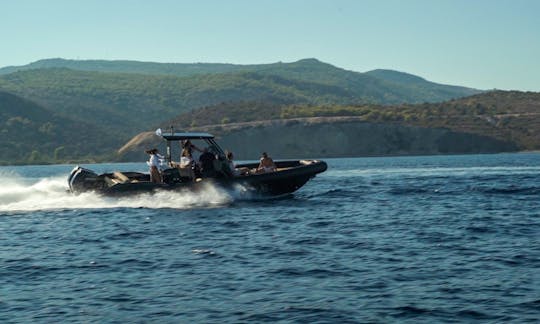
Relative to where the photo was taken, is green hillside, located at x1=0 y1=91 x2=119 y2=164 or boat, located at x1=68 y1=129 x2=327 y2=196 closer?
boat, located at x1=68 y1=129 x2=327 y2=196

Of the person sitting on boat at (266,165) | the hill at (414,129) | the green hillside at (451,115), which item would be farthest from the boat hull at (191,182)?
the green hillside at (451,115)

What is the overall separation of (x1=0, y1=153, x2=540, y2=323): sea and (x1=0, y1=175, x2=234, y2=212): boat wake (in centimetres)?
6

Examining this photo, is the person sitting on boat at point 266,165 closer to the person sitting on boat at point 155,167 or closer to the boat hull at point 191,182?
the boat hull at point 191,182

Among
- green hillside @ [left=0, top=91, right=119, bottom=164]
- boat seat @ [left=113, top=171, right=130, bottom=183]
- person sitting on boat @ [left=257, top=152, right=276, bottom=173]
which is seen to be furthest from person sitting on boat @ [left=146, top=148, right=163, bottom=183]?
green hillside @ [left=0, top=91, right=119, bottom=164]

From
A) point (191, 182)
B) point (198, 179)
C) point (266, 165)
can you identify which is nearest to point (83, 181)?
point (191, 182)

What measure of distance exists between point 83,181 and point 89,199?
736 mm

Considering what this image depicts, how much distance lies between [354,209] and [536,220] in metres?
7.10

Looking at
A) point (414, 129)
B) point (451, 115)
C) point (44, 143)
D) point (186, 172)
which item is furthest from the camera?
point (44, 143)

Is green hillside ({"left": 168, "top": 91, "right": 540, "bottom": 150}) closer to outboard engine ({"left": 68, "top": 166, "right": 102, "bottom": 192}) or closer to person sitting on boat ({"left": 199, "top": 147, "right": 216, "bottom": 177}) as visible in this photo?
person sitting on boat ({"left": 199, "top": 147, "right": 216, "bottom": 177})

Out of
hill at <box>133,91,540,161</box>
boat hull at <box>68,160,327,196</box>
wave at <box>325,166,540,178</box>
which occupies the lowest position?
wave at <box>325,166,540,178</box>

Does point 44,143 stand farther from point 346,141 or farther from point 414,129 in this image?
point 414,129

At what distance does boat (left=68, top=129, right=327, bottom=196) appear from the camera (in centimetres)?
2938

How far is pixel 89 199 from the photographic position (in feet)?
100

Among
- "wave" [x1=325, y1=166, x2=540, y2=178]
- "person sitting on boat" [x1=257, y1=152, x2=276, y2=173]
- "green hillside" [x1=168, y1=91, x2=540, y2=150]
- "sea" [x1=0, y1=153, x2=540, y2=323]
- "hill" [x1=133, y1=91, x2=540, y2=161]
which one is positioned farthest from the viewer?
"green hillside" [x1=168, y1=91, x2=540, y2=150]
